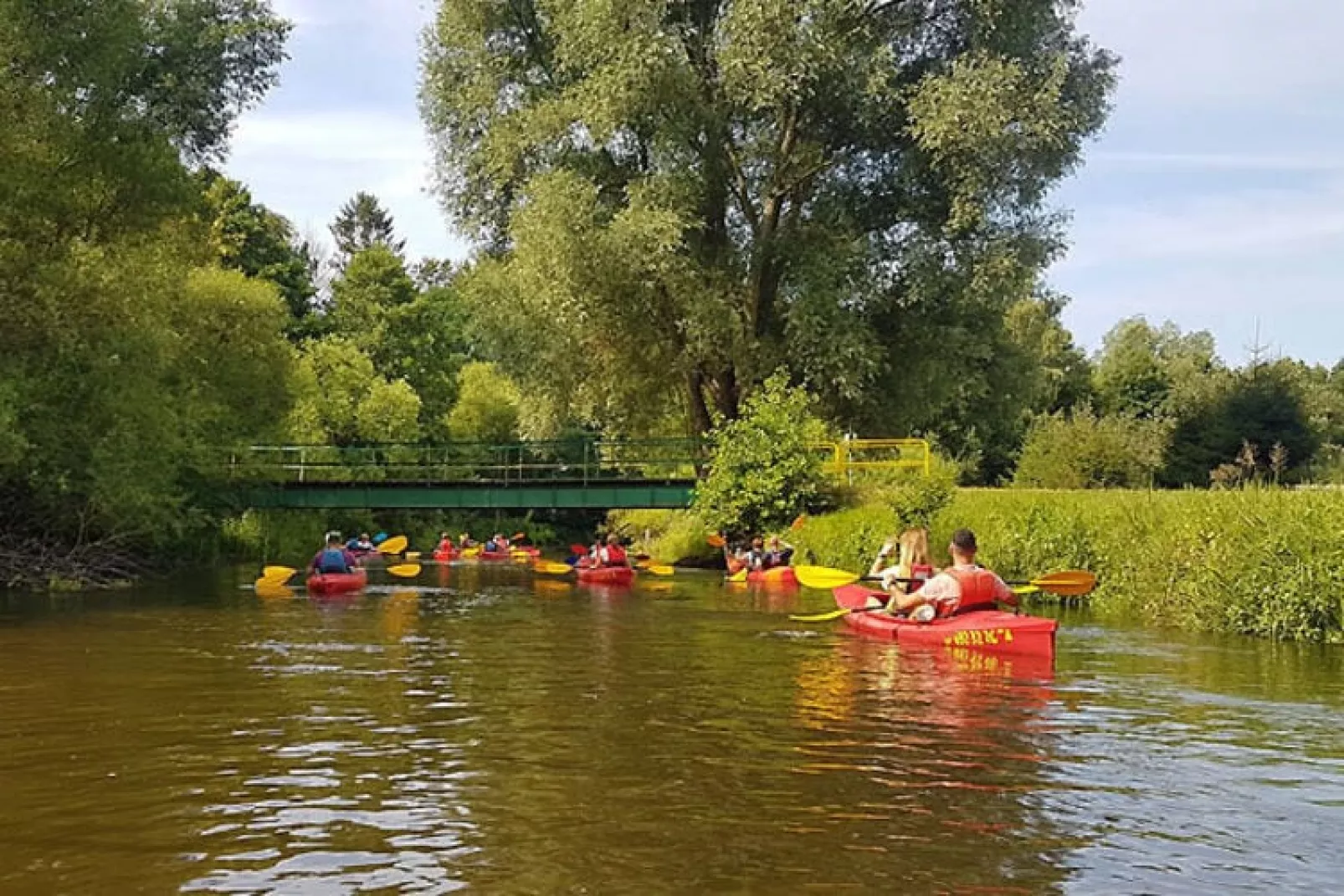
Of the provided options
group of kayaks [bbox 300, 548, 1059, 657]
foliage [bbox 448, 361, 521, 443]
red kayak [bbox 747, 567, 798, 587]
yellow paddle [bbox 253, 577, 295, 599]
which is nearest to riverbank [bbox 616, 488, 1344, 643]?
red kayak [bbox 747, 567, 798, 587]

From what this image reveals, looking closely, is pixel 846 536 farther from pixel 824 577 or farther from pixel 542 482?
pixel 542 482

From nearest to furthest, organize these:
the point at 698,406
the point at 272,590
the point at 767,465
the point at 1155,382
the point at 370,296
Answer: the point at 272,590 → the point at 767,465 → the point at 698,406 → the point at 1155,382 → the point at 370,296

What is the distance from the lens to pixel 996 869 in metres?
6.12

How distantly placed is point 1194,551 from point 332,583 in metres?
14.6

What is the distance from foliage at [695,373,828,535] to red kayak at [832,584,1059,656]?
39.6ft

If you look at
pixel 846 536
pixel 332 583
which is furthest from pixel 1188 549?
pixel 332 583

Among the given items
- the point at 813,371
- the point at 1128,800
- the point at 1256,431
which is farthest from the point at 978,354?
the point at 1128,800

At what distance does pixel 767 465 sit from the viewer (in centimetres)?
2795

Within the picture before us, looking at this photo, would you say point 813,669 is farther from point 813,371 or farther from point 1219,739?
point 813,371

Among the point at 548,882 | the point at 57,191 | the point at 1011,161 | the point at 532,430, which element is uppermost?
the point at 1011,161

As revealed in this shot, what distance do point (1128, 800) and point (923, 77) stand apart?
21762 millimetres

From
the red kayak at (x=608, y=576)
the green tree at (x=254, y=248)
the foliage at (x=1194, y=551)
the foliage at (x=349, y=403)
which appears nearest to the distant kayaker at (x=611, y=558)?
the red kayak at (x=608, y=576)

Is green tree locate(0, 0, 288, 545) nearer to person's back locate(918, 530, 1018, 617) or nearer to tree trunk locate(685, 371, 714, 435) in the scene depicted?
tree trunk locate(685, 371, 714, 435)

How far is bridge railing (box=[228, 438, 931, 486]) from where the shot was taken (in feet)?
98.4
